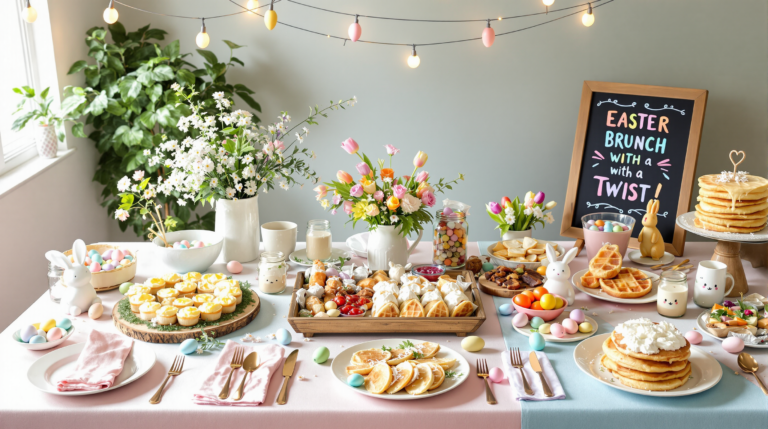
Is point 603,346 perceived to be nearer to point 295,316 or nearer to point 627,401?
point 627,401

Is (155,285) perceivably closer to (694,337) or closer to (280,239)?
(280,239)

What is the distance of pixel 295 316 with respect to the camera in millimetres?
1493

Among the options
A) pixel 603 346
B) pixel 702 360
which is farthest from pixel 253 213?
pixel 702 360

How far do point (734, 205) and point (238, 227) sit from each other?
1471 mm

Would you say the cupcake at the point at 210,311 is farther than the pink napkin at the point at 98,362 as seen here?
Yes

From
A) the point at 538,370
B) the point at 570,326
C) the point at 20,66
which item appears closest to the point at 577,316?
the point at 570,326

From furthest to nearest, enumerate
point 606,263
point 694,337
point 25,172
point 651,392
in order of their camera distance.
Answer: point 25,172, point 606,263, point 694,337, point 651,392

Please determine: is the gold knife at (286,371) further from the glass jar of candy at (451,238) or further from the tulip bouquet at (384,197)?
the glass jar of candy at (451,238)

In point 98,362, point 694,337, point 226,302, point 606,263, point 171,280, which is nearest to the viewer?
point 98,362

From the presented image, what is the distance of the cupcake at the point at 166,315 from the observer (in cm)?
145

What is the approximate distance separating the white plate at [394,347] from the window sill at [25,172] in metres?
1.70

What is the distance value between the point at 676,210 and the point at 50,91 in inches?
111

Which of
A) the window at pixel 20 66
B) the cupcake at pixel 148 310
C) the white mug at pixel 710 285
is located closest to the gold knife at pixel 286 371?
the cupcake at pixel 148 310

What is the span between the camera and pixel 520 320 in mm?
1492
